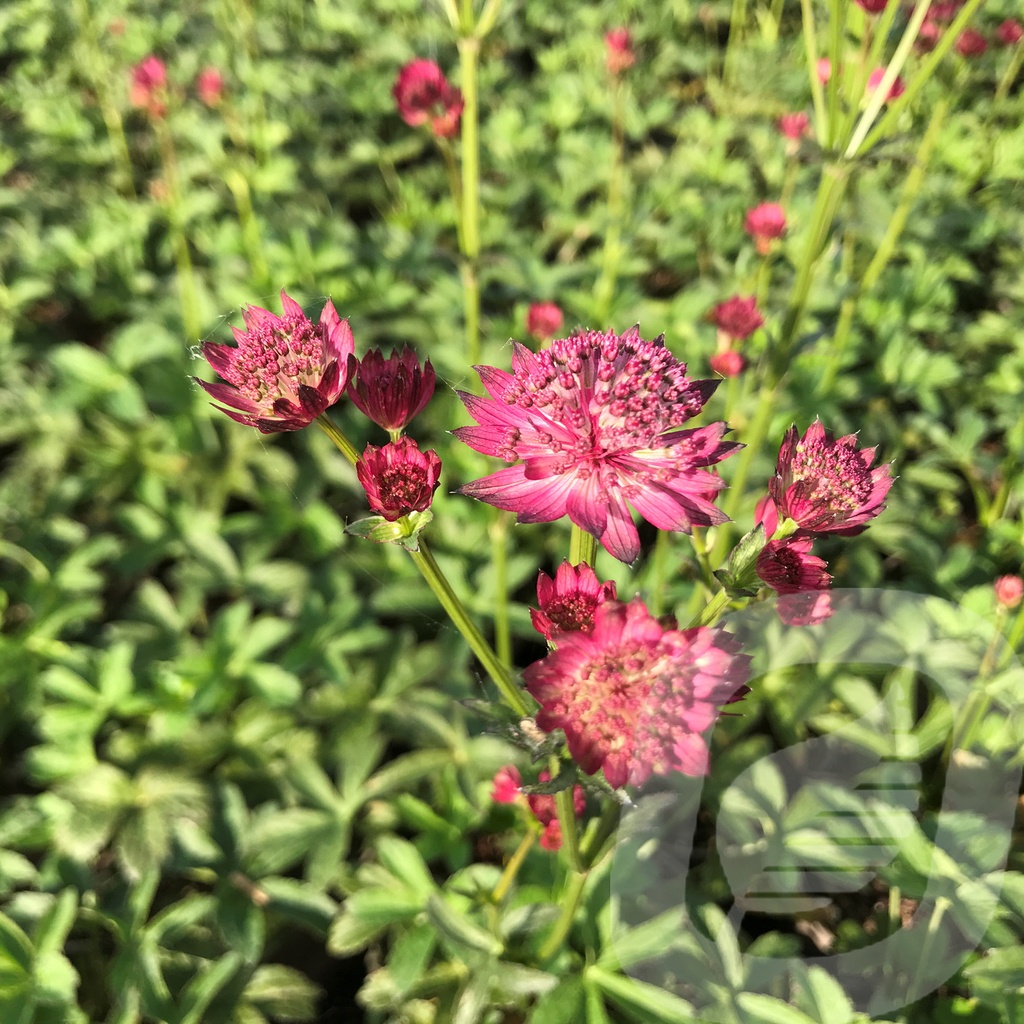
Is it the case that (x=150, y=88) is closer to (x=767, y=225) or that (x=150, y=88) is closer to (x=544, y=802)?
(x=767, y=225)

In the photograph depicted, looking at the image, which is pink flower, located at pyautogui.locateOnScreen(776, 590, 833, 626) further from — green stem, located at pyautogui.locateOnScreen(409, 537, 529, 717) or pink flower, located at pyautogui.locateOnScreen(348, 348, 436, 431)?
pink flower, located at pyautogui.locateOnScreen(348, 348, 436, 431)

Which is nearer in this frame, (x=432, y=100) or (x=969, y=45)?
(x=432, y=100)

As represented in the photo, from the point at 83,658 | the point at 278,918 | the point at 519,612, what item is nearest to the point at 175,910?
the point at 278,918

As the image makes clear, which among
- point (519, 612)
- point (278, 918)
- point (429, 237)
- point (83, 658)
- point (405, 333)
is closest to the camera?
point (278, 918)

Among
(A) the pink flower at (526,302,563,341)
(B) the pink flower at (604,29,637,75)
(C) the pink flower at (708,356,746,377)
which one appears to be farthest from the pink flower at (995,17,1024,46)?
(A) the pink flower at (526,302,563,341)

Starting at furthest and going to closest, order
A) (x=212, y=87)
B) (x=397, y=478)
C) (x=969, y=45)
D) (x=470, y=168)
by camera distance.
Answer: (x=212, y=87)
(x=969, y=45)
(x=470, y=168)
(x=397, y=478)

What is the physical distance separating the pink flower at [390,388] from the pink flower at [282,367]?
24 mm

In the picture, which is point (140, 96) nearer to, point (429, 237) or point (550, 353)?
point (429, 237)

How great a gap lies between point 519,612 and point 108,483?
125cm

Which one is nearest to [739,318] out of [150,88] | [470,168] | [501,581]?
[470,168]

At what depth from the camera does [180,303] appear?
8.08 feet

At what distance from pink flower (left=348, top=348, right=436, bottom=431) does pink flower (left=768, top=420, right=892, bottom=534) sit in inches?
15.4

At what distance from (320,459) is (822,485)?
5.44 ft
